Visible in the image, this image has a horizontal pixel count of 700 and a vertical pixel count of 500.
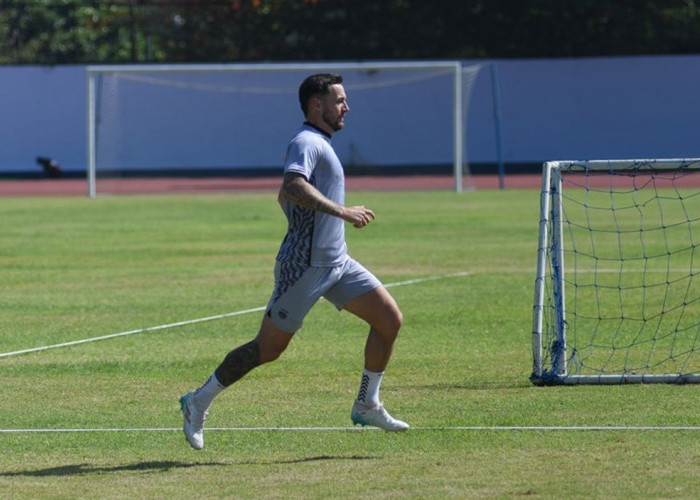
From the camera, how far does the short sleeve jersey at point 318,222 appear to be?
25.1ft

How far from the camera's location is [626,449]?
298 inches

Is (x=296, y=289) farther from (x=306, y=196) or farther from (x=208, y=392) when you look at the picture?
(x=208, y=392)

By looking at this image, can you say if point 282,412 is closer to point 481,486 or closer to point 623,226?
point 481,486

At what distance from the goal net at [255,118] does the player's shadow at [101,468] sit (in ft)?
105

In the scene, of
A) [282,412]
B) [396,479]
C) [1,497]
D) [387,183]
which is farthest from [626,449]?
A: [387,183]

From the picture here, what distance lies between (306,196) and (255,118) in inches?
1374

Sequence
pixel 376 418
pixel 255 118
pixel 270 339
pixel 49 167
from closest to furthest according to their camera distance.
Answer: pixel 270 339
pixel 376 418
pixel 255 118
pixel 49 167

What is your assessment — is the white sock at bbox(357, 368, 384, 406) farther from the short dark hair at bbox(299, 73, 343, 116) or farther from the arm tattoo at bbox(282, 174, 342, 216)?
the short dark hair at bbox(299, 73, 343, 116)

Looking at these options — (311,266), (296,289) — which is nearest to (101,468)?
(296,289)

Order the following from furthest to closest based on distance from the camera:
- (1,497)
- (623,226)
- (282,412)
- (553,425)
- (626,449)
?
1. (623,226)
2. (282,412)
3. (553,425)
4. (626,449)
5. (1,497)

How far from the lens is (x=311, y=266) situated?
772 cm

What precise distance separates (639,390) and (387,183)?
27594 millimetres

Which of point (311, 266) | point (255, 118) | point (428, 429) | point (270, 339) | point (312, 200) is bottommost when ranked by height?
point (255, 118)

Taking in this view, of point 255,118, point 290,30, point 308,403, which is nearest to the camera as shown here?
point 308,403
